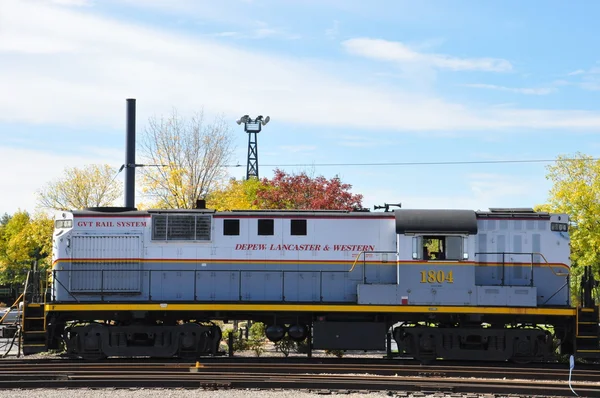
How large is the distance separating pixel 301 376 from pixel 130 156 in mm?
13933

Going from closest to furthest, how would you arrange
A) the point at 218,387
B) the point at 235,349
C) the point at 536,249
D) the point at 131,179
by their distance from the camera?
the point at 218,387, the point at 536,249, the point at 235,349, the point at 131,179

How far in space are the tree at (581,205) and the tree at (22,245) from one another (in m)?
31.3

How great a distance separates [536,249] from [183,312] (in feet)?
28.0

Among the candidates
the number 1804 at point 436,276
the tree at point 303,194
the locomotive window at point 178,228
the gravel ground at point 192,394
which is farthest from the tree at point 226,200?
the gravel ground at point 192,394

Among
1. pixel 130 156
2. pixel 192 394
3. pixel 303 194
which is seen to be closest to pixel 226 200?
pixel 303 194

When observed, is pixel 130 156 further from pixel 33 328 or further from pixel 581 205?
pixel 581 205

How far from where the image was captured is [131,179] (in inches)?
1016

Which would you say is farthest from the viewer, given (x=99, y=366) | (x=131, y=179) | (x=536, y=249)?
(x=131, y=179)

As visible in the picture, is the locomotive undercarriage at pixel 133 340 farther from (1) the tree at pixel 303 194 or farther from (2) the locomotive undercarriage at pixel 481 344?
(1) the tree at pixel 303 194

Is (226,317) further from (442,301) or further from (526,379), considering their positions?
(526,379)

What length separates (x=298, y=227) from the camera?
1747 cm

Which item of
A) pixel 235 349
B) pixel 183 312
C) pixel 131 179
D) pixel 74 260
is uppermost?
pixel 131 179

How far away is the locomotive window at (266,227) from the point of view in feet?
57.3

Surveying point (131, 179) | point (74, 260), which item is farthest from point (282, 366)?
point (131, 179)
